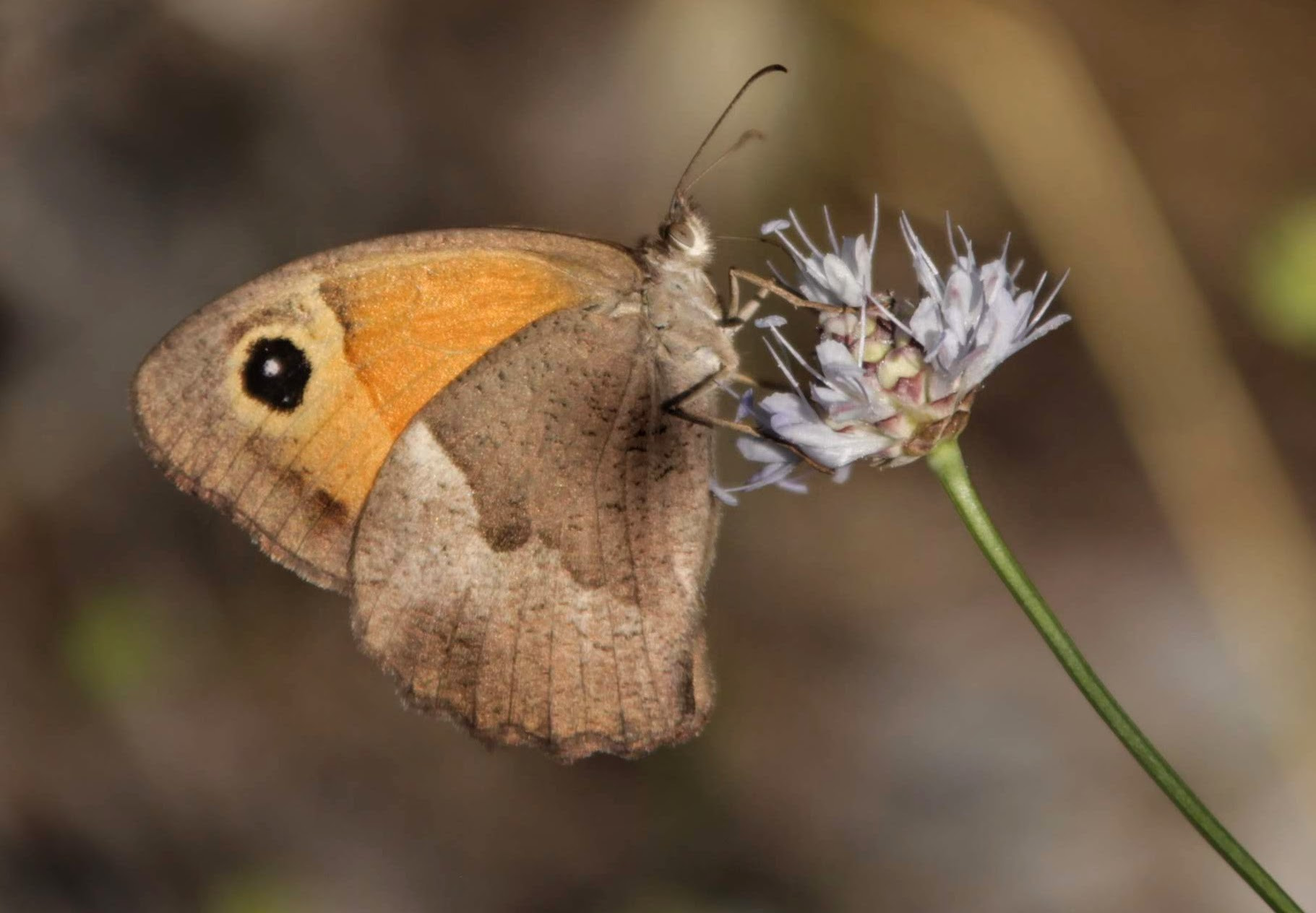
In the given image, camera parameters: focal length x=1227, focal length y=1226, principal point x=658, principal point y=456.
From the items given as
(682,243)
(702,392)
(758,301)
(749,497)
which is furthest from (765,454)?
(749,497)

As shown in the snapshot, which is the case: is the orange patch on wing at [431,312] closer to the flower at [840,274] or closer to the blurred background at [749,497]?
the flower at [840,274]

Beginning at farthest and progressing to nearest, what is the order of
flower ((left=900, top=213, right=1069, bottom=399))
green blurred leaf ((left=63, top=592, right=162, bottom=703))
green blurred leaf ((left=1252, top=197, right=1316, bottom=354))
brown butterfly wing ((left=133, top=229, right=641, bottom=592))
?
green blurred leaf ((left=63, top=592, right=162, bottom=703)) → green blurred leaf ((left=1252, top=197, right=1316, bottom=354)) → brown butterfly wing ((left=133, top=229, right=641, bottom=592)) → flower ((left=900, top=213, right=1069, bottom=399))

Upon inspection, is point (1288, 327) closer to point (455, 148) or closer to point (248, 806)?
point (455, 148)

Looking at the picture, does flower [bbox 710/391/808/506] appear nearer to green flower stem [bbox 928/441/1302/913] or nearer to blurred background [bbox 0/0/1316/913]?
green flower stem [bbox 928/441/1302/913]

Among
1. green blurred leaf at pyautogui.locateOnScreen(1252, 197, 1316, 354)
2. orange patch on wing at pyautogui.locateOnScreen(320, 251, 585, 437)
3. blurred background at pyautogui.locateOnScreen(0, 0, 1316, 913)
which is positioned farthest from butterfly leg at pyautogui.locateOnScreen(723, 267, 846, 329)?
green blurred leaf at pyautogui.locateOnScreen(1252, 197, 1316, 354)

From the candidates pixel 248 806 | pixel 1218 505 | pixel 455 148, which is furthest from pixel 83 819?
pixel 1218 505

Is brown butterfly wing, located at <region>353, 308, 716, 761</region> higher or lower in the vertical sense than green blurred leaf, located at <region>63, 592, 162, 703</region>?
lower

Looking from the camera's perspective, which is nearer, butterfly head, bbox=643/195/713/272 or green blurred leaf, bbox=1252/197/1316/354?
butterfly head, bbox=643/195/713/272
